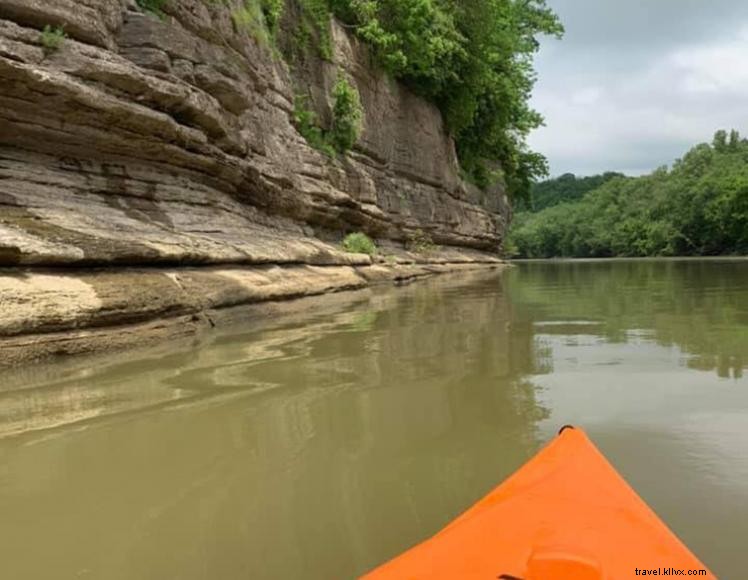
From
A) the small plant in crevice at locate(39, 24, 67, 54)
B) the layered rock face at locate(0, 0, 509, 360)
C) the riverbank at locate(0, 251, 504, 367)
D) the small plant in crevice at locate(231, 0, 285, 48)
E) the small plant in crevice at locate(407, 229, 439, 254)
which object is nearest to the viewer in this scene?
the riverbank at locate(0, 251, 504, 367)

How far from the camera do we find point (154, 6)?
920 cm

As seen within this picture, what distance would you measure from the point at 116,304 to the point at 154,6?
5.75 metres

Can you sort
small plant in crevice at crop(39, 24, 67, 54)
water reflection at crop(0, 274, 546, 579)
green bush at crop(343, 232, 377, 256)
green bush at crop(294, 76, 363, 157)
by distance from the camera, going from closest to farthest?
water reflection at crop(0, 274, 546, 579) → small plant in crevice at crop(39, 24, 67, 54) → green bush at crop(343, 232, 377, 256) → green bush at crop(294, 76, 363, 157)

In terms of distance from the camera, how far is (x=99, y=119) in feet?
24.6

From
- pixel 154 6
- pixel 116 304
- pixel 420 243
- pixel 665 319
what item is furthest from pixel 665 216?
pixel 116 304

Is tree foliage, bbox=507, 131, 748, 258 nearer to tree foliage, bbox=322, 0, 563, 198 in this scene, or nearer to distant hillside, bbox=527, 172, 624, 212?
tree foliage, bbox=322, 0, 563, 198

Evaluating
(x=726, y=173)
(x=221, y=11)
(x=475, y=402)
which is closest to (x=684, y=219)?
(x=726, y=173)

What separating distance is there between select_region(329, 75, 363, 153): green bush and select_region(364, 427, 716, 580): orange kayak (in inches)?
615

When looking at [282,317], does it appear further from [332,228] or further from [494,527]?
[332,228]

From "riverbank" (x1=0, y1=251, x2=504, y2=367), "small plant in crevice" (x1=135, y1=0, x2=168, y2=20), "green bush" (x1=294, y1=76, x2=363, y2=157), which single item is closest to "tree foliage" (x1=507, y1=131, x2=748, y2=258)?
"green bush" (x1=294, y1=76, x2=363, y2=157)

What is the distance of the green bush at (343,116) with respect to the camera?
16812 mm

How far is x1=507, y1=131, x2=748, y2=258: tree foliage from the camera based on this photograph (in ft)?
182

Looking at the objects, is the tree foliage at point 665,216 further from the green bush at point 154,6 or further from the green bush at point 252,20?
the green bush at point 154,6

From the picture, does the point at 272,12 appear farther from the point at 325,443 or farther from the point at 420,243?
the point at 325,443
